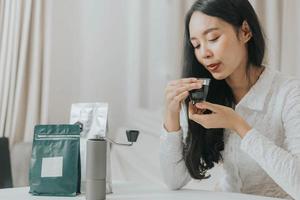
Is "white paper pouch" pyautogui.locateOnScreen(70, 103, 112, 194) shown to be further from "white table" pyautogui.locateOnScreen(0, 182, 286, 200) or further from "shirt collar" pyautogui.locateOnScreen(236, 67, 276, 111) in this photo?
"shirt collar" pyautogui.locateOnScreen(236, 67, 276, 111)

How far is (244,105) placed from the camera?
135 cm

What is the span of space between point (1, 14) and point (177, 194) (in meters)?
1.90

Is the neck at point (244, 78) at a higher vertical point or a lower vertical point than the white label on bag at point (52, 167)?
higher

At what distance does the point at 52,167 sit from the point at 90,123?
0.17 meters

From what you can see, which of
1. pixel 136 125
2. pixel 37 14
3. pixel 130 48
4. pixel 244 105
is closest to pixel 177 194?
pixel 244 105

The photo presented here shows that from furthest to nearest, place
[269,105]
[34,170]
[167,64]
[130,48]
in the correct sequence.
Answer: [130,48], [167,64], [269,105], [34,170]

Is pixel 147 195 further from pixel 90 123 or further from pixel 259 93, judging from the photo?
pixel 259 93

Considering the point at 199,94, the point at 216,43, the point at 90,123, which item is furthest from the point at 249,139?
the point at 90,123

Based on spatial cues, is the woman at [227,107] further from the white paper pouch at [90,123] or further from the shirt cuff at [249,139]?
the white paper pouch at [90,123]

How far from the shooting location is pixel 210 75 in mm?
1434

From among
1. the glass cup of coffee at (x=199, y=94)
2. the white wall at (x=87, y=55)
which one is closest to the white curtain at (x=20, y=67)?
the white wall at (x=87, y=55)

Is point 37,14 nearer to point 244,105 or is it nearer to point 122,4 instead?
point 122,4

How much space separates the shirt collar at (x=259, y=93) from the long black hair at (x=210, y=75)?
6cm

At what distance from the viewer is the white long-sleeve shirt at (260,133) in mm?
1240
